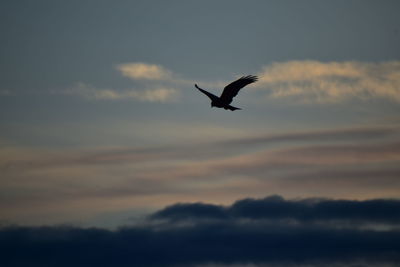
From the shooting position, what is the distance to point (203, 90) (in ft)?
382

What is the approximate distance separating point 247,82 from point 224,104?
113 inches

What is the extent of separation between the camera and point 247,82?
113625 mm

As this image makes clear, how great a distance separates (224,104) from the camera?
11456 cm

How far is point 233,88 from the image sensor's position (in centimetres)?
11425

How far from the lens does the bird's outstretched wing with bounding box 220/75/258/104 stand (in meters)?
114

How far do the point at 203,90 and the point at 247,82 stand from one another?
4.82 metres

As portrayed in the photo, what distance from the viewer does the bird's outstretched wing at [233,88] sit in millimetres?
113500

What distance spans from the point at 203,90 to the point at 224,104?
2.99 meters
